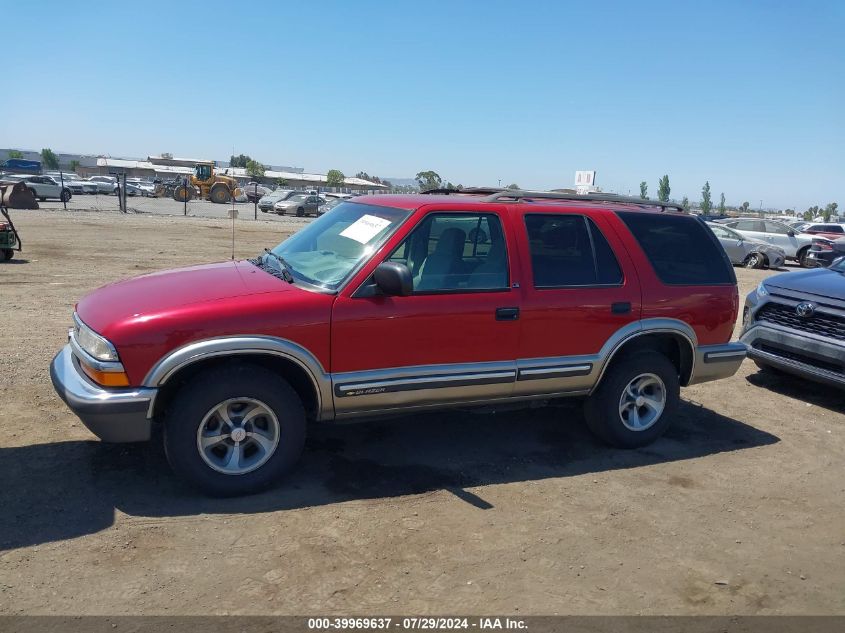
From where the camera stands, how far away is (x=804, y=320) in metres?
6.59

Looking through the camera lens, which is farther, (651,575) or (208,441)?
(208,441)

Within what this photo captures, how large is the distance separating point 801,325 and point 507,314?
12.5 ft

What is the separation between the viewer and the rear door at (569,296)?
4.71 metres

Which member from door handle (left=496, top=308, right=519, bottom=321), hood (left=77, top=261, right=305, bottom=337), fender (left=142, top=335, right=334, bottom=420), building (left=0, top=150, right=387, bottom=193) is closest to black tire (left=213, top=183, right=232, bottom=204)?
building (left=0, top=150, right=387, bottom=193)

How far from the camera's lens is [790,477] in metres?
4.96

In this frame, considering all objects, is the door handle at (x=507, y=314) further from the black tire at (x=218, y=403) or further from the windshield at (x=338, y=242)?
the black tire at (x=218, y=403)

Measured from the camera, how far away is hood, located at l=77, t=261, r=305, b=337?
3.90 metres

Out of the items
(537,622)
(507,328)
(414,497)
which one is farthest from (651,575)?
(507,328)

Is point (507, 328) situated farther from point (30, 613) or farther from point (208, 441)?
point (30, 613)

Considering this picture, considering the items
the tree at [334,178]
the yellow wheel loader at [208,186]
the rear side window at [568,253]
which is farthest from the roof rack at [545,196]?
the tree at [334,178]

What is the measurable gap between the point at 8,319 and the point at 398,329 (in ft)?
20.1

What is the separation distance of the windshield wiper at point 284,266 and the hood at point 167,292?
6 centimetres

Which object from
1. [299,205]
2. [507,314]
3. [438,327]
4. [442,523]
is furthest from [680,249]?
[299,205]

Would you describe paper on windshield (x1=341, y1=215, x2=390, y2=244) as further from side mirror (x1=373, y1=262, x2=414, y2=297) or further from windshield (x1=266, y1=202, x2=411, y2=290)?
side mirror (x1=373, y1=262, x2=414, y2=297)
